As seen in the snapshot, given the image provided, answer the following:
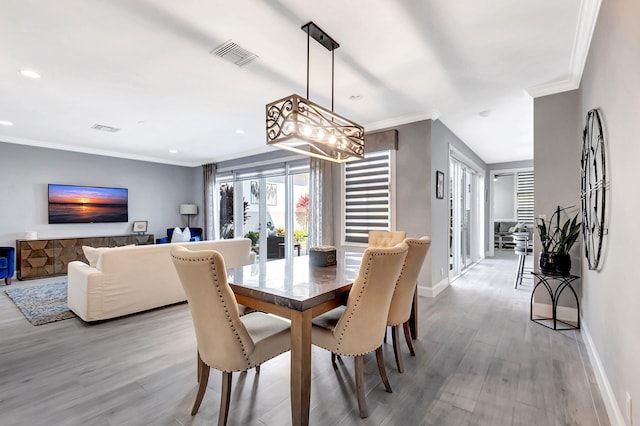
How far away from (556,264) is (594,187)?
1.05 m

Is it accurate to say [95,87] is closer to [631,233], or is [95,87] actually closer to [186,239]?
[186,239]

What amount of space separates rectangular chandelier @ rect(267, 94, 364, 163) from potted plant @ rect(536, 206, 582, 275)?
219 cm

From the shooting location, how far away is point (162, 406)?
187cm

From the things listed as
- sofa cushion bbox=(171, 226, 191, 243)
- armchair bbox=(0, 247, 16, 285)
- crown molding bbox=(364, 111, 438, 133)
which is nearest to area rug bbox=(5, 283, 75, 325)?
armchair bbox=(0, 247, 16, 285)

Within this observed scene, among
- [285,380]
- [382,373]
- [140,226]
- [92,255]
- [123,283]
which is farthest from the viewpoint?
[140,226]

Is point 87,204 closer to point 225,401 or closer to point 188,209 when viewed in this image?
point 188,209

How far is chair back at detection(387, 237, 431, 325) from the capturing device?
225 cm

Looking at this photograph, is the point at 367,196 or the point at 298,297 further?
the point at 367,196

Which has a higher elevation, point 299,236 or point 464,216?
point 464,216

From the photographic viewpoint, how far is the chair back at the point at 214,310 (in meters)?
1.49

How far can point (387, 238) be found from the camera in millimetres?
3203

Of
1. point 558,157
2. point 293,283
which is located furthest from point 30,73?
point 558,157

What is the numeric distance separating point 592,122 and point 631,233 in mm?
1369

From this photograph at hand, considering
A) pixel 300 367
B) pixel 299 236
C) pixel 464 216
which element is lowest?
pixel 300 367
